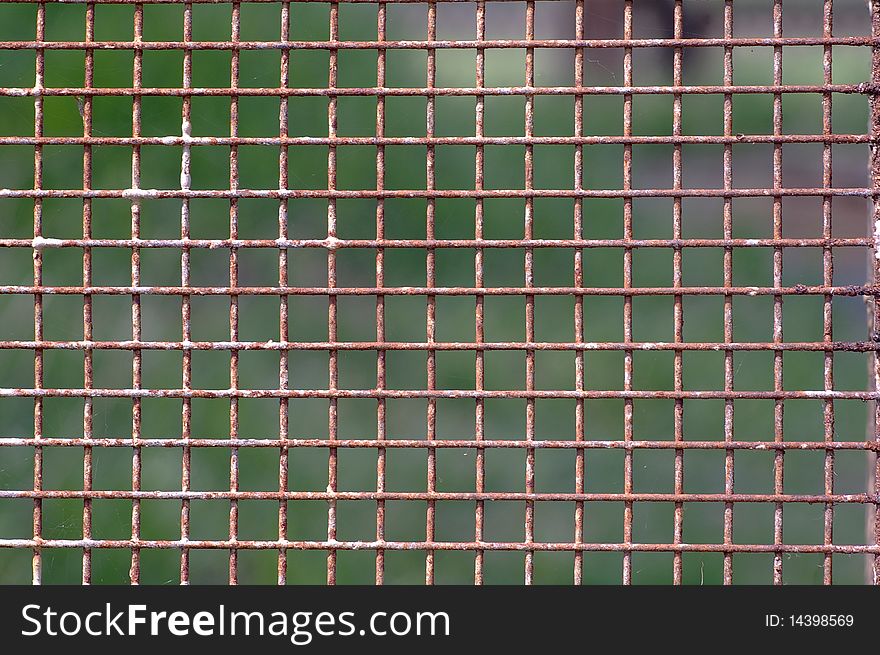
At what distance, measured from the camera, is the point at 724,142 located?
0.95 meters

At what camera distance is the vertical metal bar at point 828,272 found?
3.10 ft

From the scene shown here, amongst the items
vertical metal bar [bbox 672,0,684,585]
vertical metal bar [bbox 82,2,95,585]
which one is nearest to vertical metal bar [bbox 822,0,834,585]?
vertical metal bar [bbox 672,0,684,585]

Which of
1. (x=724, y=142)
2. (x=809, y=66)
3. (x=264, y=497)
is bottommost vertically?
(x=264, y=497)

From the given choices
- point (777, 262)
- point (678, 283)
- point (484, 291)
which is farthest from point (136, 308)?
point (777, 262)

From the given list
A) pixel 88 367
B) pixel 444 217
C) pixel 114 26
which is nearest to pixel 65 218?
pixel 114 26

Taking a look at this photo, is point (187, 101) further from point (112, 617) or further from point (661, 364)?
point (661, 364)

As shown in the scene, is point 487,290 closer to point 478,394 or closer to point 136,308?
point 478,394

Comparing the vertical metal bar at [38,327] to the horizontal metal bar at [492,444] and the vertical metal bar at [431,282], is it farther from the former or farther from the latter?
the vertical metal bar at [431,282]

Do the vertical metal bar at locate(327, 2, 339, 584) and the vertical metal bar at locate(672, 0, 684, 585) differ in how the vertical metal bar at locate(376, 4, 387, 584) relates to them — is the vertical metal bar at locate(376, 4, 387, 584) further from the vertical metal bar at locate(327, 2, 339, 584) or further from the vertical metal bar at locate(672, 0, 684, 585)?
the vertical metal bar at locate(672, 0, 684, 585)

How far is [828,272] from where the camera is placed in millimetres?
943

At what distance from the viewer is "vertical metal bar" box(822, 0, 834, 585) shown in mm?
945

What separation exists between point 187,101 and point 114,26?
82cm

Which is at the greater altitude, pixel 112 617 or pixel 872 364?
pixel 872 364

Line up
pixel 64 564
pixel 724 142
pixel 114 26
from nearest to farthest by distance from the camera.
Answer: pixel 724 142
pixel 64 564
pixel 114 26
